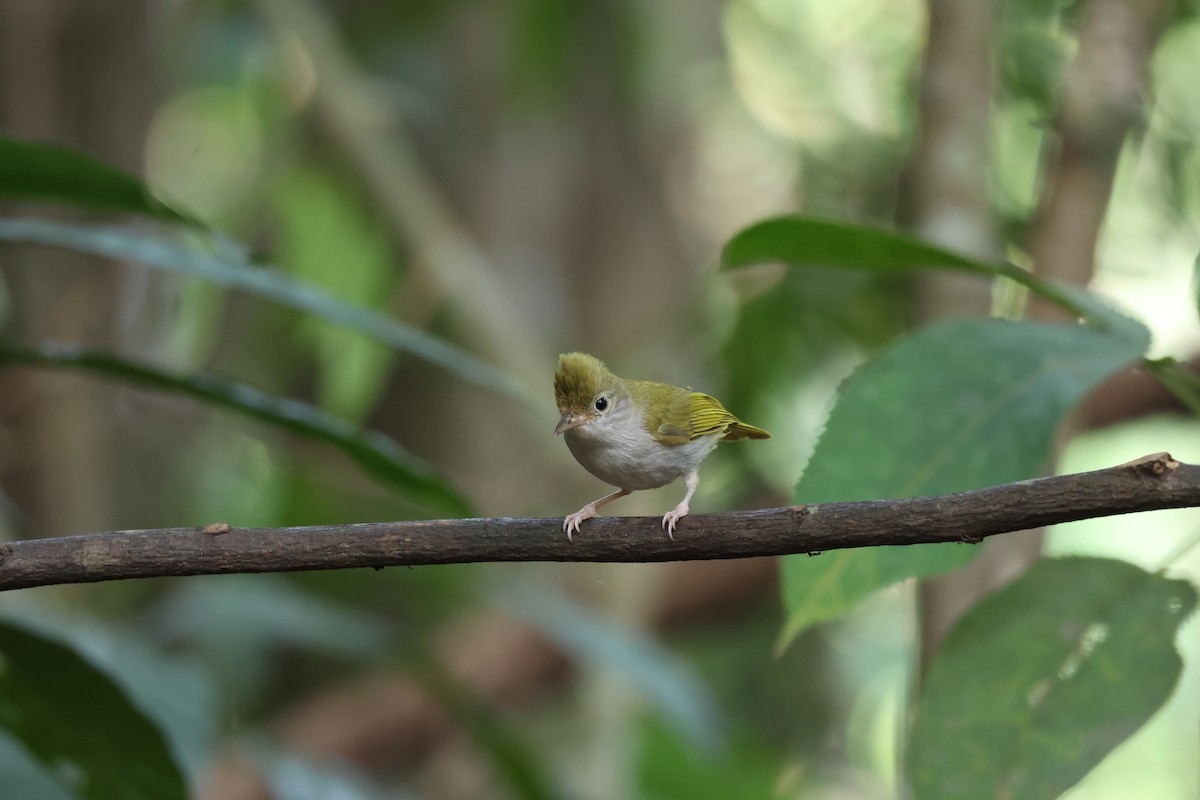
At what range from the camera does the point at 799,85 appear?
5867 millimetres

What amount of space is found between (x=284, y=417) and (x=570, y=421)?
0.49 meters

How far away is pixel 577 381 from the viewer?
2.13 meters

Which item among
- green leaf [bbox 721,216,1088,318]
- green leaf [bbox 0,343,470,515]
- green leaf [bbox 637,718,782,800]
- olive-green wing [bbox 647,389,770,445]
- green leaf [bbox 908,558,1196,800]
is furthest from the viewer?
green leaf [bbox 637,718,782,800]

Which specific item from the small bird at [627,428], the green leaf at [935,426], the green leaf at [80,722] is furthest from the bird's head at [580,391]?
the green leaf at [80,722]

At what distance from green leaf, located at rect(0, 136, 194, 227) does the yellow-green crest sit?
66cm

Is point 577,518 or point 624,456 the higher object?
point 624,456

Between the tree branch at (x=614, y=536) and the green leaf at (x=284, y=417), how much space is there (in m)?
0.56

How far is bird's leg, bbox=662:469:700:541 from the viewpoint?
143cm

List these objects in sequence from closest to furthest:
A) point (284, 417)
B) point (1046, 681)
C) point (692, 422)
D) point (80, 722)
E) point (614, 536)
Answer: point (614, 536), point (1046, 681), point (80, 722), point (284, 417), point (692, 422)

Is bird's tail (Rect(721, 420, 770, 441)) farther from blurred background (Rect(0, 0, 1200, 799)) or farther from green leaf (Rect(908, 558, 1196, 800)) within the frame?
green leaf (Rect(908, 558, 1196, 800))

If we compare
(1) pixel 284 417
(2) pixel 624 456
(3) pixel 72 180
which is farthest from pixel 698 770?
(3) pixel 72 180

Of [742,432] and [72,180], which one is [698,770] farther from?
[72,180]

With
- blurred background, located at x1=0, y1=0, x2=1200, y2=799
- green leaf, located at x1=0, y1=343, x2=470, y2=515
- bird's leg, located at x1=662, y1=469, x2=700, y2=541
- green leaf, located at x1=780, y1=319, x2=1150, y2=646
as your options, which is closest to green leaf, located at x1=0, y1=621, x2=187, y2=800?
green leaf, located at x1=0, y1=343, x2=470, y2=515

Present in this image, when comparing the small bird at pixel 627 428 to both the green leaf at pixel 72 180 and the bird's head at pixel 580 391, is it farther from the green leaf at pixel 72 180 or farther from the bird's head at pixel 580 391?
the green leaf at pixel 72 180
